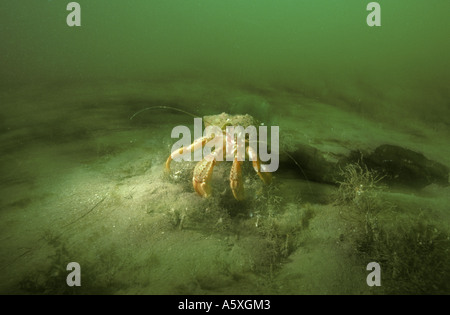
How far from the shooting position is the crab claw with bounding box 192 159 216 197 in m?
4.25

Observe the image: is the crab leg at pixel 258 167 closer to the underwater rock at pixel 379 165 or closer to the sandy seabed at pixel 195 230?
the sandy seabed at pixel 195 230

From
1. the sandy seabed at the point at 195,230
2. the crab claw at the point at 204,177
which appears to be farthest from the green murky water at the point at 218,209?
the crab claw at the point at 204,177

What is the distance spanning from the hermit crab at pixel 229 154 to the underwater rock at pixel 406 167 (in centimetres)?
312

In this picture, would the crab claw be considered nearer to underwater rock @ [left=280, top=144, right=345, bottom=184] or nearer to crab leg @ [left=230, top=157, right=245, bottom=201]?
crab leg @ [left=230, top=157, right=245, bottom=201]

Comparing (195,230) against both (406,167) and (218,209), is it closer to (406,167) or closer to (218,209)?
(218,209)

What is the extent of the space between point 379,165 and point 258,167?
3521 mm

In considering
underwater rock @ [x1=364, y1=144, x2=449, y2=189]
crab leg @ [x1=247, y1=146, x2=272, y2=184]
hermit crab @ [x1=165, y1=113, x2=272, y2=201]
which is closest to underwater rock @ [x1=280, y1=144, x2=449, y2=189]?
underwater rock @ [x1=364, y1=144, x2=449, y2=189]

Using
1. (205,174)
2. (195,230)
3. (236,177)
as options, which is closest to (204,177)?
(205,174)

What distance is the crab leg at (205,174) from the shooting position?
4.25m

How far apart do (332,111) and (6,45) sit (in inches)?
1671

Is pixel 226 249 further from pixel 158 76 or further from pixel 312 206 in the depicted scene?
pixel 158 76

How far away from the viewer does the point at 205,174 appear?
4.25 meters

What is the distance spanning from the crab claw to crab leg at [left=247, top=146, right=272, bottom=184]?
0.65 metres
